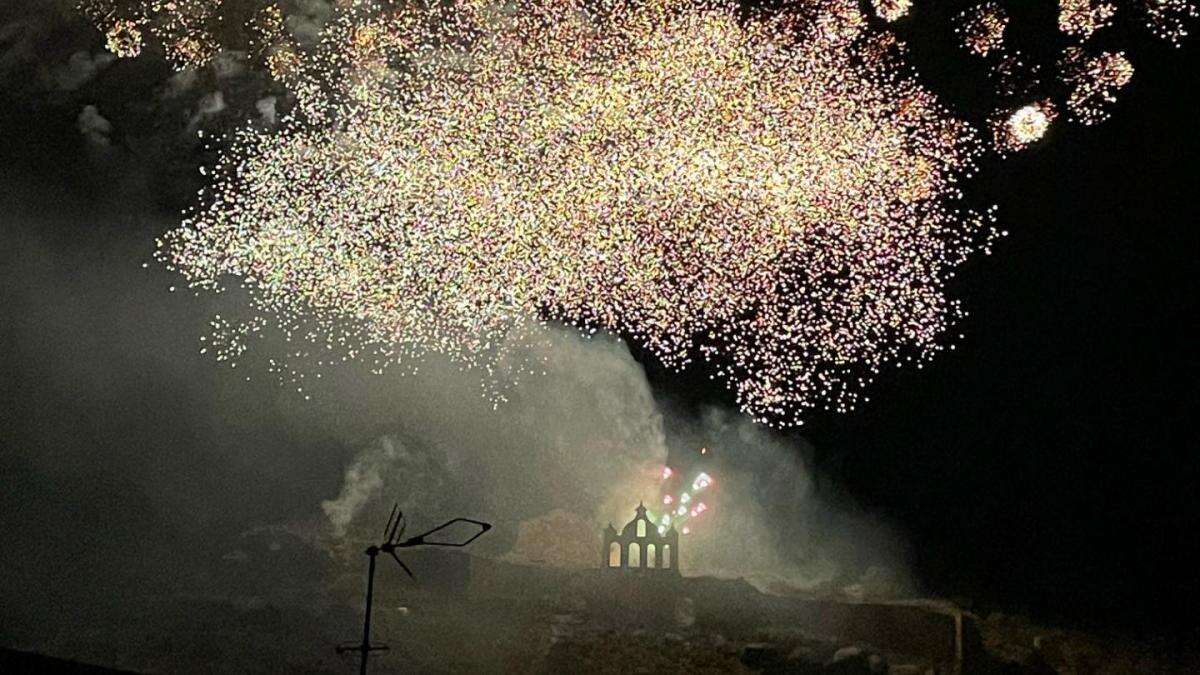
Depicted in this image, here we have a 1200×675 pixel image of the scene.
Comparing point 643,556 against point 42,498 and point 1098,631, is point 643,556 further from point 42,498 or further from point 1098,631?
point 42,498

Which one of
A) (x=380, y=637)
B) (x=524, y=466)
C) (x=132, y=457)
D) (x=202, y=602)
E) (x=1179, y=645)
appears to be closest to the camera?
(x=380, y=637)

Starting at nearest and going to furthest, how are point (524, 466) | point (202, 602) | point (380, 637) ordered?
point (380, 637), point (202, 602), point (524, 466)

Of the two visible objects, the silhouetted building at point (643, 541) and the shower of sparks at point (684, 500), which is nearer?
the silhouetted building at point (643, 541)

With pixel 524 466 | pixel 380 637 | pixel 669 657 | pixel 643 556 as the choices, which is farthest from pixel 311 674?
pixel 524 466

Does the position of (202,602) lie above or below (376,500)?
below

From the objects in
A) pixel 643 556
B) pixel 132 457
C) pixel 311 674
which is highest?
pixel 132 457

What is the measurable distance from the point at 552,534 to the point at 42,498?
12.7 m

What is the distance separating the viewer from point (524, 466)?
89.0 ft

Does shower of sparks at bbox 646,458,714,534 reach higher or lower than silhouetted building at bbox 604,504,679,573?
higher

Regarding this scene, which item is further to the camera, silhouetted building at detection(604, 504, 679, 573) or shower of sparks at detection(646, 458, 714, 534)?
shower of sparks at detection(646, 458, 714, 534)

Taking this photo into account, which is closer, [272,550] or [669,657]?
[669,657]

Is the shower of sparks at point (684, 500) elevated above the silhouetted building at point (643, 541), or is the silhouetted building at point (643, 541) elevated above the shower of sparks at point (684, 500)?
the shower of sparks at point (684, 500)

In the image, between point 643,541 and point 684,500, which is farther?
point 684,500

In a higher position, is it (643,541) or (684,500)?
(684,500)
